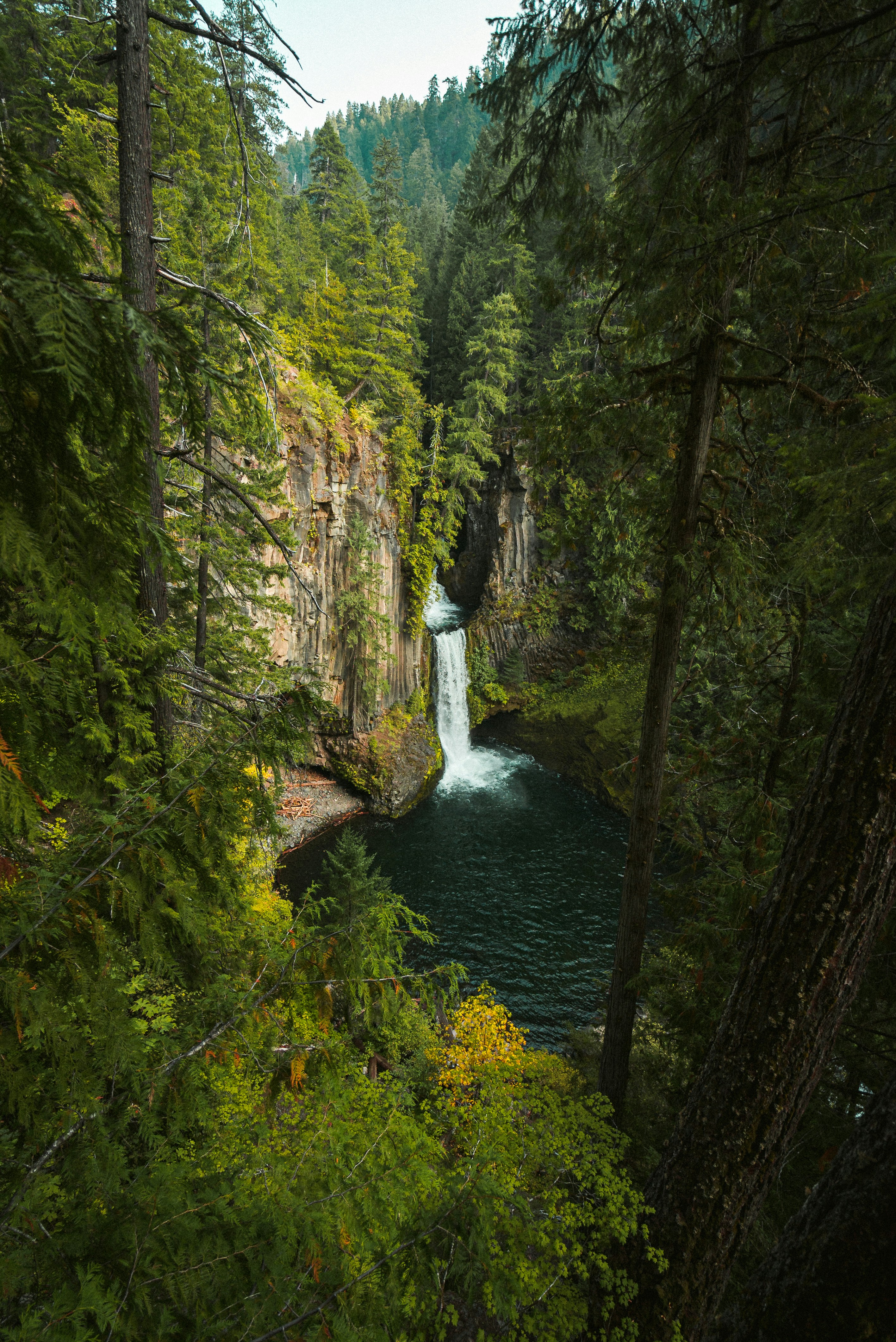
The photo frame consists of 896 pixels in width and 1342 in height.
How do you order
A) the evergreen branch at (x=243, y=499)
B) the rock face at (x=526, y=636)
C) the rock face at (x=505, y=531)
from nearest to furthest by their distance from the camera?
the evergreen branch at (x=243, y=499), the rock face at (x=526, y=636), the rock face at (x=505, y=531)

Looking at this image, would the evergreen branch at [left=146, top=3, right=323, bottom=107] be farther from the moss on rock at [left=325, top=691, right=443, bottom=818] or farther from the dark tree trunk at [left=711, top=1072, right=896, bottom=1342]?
the moss on rock at [left=325, top=691, right=443, bottom=818]

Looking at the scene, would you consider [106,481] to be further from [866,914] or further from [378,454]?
[378,454]

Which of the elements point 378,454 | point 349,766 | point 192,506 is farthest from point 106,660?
point 378,454

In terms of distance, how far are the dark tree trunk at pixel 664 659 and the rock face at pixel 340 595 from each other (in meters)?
9.60

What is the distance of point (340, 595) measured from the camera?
16031 millimetres

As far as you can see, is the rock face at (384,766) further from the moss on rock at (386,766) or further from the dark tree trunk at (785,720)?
the dark tree trunk at (785,720)

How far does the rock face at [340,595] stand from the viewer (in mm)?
14320

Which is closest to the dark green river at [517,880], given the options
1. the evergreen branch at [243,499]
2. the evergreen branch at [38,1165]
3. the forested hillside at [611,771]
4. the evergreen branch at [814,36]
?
the forested hillside at [611,771]

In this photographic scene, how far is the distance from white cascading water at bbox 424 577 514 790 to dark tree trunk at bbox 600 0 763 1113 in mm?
13303

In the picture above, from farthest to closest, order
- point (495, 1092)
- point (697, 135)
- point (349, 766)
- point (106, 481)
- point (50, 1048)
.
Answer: point (349, 766)
point (495, 1092)
point (697, 135)
point (106, 481)
point (50, 1048)

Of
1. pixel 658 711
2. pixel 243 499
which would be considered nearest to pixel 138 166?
pixel 243 499

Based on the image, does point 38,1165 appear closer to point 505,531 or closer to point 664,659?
point 664,659

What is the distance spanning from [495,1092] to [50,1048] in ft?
14.2

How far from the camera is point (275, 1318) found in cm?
154
